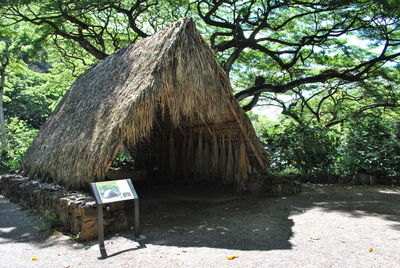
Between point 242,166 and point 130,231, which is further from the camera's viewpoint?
point 242,166

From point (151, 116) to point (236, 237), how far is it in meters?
2.05

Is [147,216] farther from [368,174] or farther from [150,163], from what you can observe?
[368,174]

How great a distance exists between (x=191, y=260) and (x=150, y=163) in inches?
240

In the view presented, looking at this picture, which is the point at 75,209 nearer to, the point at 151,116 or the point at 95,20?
the point at 151,116

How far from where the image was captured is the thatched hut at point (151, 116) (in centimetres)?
459

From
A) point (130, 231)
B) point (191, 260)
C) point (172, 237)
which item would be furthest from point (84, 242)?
point (191, 260)

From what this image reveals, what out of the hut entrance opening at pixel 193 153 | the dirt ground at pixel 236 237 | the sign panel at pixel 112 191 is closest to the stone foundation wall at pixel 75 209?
the dirt ground at pixel 236 237

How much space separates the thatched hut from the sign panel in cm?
63

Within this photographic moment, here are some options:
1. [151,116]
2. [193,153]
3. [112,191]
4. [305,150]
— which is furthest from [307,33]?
[112,191]

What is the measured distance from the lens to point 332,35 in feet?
35.0

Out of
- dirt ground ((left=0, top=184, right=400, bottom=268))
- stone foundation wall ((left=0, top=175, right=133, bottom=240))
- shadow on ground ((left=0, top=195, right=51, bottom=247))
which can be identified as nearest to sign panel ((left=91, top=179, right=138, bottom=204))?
stone foundation wall ((left=0, top=175, right=133, bottom=240))

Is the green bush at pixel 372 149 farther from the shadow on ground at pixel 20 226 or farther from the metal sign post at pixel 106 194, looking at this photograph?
the shadow on ground at pixel 20 226

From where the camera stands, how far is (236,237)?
4000mm

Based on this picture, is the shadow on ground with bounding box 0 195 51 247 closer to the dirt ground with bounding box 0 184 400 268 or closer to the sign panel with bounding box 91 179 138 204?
the dirt ground with bounding box 0 184 400 268
